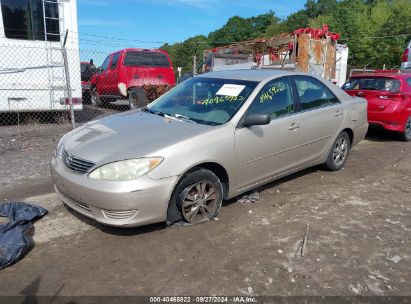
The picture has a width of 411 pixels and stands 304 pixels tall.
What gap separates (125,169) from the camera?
3404mm

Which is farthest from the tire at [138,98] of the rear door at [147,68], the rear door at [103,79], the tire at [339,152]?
the tire at [339,152]

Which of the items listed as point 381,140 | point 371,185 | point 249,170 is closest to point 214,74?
point 249,170

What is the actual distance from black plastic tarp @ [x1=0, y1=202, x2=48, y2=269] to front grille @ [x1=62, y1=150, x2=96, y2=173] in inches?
29.1

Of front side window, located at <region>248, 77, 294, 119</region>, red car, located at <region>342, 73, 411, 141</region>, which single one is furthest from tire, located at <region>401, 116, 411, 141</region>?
front side window, located at <region>248, 77, 294, 119</region>

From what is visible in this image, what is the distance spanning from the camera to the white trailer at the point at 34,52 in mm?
8180

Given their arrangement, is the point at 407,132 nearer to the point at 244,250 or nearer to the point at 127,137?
the point at 244,250

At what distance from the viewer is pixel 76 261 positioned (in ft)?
A: 10.8

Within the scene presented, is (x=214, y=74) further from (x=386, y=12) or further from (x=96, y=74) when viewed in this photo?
(x=386, y=12)

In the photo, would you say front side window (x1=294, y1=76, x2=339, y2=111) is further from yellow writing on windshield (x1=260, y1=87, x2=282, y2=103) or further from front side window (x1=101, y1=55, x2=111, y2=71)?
front side window (x1=101, y1=55, x2=111, y2=71)

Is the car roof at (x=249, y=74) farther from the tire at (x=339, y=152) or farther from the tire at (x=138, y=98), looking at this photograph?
the tire at (x=138, y=98)

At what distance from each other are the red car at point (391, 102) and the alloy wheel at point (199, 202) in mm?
5475

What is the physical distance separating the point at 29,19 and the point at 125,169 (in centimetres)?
671

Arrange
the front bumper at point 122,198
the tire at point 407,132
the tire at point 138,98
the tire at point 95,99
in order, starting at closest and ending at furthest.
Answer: the front bumper at point 122,198, the tire at point 407,132, the tire at point 138,98, the tire at point 95,99

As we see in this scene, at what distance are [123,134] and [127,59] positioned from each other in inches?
341
